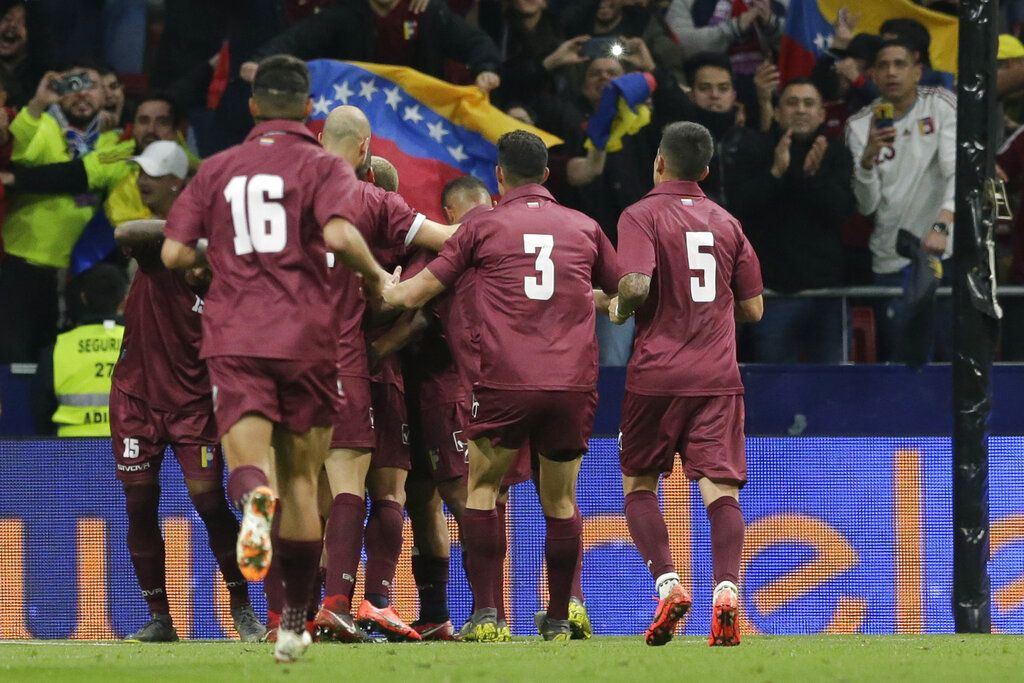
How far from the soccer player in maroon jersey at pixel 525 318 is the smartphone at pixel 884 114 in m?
4.39

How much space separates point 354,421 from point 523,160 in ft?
4.70

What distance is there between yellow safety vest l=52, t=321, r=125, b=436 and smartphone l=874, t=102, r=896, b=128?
5119mm

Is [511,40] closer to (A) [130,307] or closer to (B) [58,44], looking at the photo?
(B) [58,44]

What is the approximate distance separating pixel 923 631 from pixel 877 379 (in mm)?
1657

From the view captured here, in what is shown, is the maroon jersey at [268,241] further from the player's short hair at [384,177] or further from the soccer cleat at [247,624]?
the soccer cleat at [247,624]

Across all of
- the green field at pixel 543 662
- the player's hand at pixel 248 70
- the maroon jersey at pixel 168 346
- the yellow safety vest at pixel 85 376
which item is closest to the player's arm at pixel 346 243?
the green field at pixel 543 662

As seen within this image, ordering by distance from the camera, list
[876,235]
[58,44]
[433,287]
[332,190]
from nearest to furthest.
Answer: [332,190], [433,287], [876,235], [58,44]

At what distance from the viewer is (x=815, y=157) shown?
1242 cm

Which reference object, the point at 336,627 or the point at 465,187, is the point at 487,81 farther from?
the point at 336,627

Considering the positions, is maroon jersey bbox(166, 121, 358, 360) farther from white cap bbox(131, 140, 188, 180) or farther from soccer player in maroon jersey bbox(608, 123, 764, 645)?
white cap bbox(131, 140, 188, 180)

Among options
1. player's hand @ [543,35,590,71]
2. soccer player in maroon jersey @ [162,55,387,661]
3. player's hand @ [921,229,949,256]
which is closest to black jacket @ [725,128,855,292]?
player's hand @ [921,229,949,256]

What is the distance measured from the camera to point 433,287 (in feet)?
27.9

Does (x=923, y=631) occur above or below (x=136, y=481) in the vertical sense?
below

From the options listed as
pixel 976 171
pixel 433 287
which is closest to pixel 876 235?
pixel 976 171
